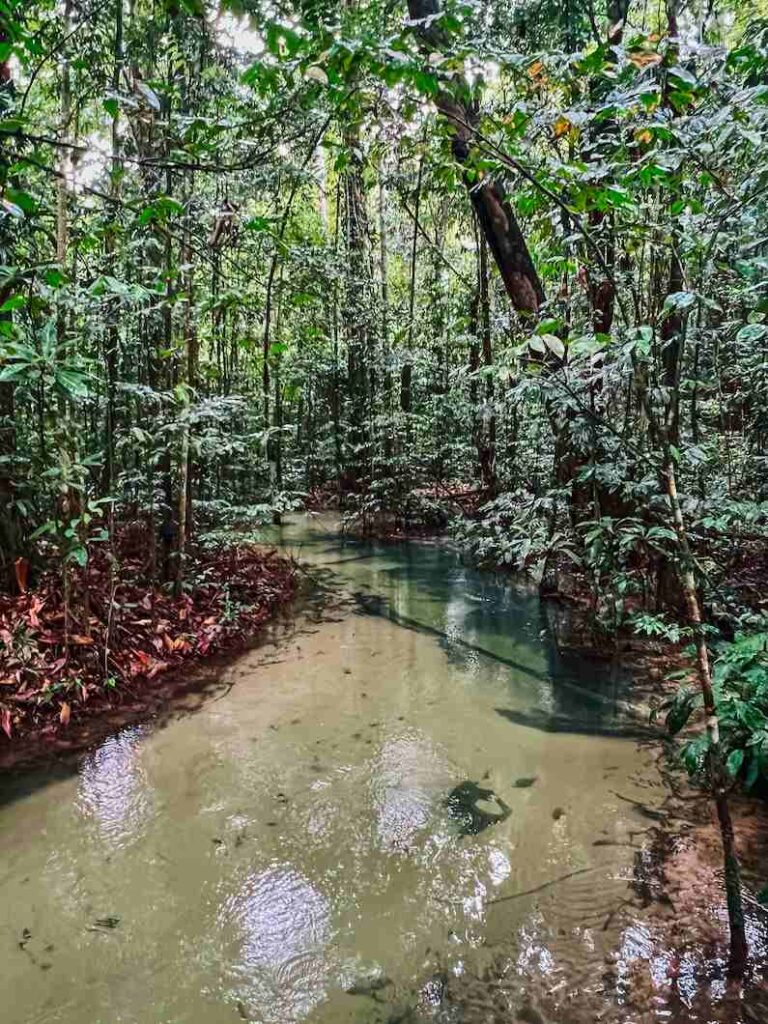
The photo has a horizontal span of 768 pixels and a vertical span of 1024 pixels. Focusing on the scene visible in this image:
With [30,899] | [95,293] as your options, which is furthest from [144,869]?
[95,293]

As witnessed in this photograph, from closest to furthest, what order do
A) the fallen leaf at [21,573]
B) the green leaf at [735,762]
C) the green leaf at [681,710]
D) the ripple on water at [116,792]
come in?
the green leaf at [735,762]
the green leaf at [681,710]
the ripple on water at [116,792]
the fallen leaf at [21,573]

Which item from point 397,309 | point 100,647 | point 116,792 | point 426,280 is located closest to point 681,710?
point 116,792

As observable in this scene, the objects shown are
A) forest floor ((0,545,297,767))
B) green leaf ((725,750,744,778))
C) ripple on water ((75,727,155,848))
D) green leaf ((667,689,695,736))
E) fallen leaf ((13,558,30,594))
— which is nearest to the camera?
green leaf ((725,750,744,778))

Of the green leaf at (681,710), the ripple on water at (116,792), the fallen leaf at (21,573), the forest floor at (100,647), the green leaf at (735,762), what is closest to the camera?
the green leaf at (735,762)

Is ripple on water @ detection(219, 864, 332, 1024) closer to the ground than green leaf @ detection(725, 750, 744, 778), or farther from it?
closer to the ground

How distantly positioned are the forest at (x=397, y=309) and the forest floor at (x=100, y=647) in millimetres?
28

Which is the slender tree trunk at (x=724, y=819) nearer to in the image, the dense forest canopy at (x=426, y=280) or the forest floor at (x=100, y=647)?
the dense forest canopy at (x=426, y=280)

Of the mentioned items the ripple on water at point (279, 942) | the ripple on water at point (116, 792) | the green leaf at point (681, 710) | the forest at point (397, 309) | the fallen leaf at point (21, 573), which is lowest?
the ripple on water at point (279, 942)

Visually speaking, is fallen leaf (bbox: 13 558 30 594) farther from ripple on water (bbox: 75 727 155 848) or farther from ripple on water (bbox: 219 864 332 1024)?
ripple on water (bbox: 219 864 332 1024)

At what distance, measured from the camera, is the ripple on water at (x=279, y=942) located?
2.08m

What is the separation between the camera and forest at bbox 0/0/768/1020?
8.04 feet

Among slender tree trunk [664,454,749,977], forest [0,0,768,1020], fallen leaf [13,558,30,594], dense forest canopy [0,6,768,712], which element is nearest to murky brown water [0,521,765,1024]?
slender tree trunk [664,454,749,977]

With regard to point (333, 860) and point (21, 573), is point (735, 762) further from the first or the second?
point (21, 573)

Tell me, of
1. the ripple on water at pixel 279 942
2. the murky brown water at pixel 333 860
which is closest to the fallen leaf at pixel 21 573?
the murky brown water at pixel 333 860
